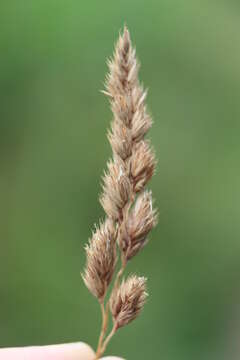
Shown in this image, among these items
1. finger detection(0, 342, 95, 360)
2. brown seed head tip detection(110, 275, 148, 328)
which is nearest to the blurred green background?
finger detection(0, 342, 95, 360)

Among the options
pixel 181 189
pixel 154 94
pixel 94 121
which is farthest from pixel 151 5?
pixel 181 189

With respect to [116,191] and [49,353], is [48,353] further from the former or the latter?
[116,191]

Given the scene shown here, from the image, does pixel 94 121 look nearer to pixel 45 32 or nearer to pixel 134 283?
pixel 45 32

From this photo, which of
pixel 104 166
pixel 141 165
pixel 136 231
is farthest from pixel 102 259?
pixel 104 166

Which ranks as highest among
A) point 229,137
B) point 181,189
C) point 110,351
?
point 229,137

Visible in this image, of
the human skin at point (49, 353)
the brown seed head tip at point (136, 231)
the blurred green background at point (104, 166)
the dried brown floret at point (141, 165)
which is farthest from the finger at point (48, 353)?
the blurred green background at point (104, 166)

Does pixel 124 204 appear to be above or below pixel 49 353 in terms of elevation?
above

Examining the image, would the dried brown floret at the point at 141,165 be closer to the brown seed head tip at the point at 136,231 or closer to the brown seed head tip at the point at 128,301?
the brown seed head tip at the point at 136,231
